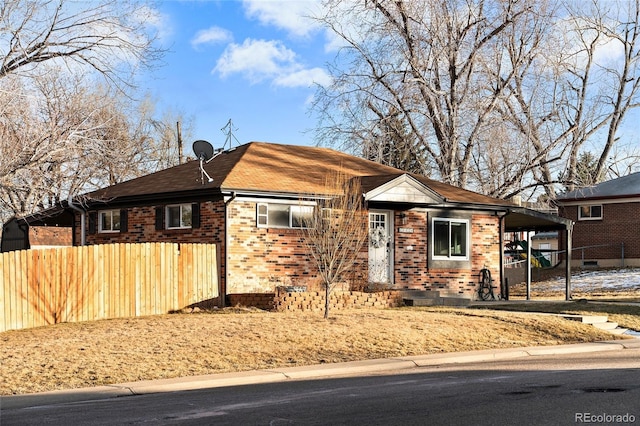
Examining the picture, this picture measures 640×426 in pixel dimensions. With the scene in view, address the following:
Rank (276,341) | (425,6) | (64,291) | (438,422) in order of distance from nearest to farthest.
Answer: (438,422) < (276,341) < (64,291) < (425,6)

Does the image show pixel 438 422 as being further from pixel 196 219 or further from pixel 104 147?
pixel 196 219

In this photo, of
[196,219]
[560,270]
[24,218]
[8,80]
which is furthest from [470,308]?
[560,270]

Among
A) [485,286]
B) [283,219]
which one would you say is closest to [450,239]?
[485,286]

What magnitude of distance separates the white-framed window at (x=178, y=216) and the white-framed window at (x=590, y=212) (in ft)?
82.8

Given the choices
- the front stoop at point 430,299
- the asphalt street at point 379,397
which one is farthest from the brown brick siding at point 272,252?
the asphalt street at point 379,397

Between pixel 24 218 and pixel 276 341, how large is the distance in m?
16.3

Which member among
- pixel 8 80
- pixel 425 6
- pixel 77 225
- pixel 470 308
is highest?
pixel 425 6

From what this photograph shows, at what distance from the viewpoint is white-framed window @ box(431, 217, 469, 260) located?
27281 mm

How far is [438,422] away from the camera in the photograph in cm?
878

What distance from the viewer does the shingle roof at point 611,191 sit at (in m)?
41.3

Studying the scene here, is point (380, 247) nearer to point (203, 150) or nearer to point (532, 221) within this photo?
point (203, 150)

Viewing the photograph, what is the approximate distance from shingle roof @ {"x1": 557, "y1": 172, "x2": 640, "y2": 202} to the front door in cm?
1744

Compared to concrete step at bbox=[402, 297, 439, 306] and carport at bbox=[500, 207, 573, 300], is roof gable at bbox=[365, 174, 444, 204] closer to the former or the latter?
concrete step at bbox=[402, 297, 439, 306]

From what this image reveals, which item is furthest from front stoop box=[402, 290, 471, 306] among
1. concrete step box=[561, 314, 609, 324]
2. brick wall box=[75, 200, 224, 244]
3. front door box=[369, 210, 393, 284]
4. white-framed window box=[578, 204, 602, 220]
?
white-framed window box=[578, 204, 602, 220]
